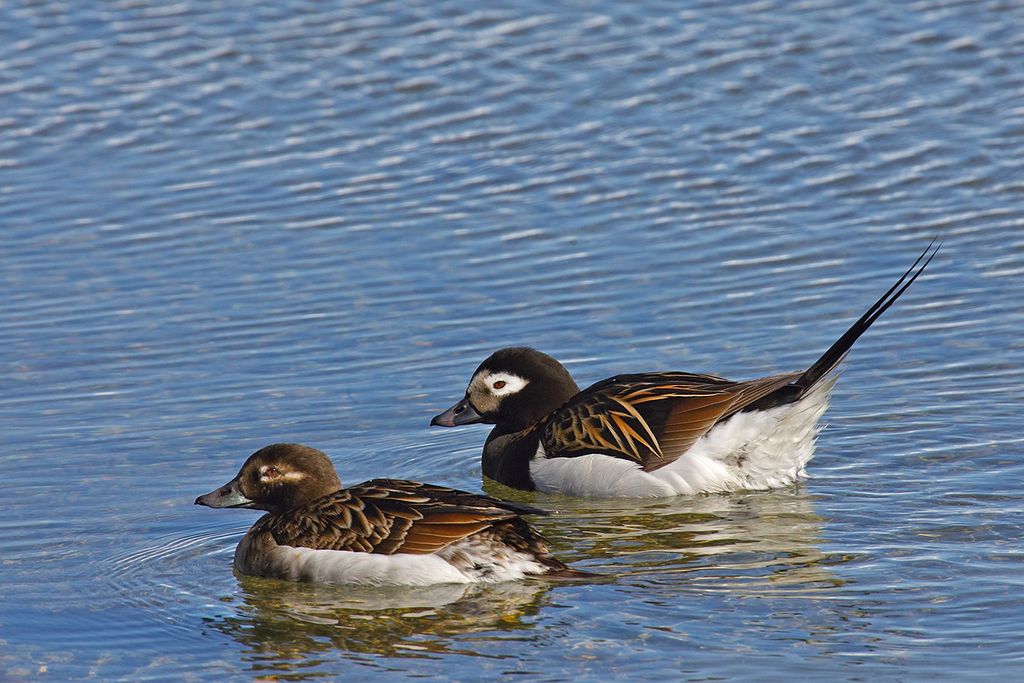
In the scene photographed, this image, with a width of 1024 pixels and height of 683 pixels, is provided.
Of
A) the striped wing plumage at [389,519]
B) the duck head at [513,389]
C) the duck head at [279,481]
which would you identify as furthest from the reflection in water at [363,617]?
the duck head at [513,389]

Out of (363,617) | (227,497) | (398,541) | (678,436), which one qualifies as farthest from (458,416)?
(363,617)

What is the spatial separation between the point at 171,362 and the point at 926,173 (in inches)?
254

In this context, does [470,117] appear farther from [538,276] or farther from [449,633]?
[449,633]

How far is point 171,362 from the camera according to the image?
38.5ft

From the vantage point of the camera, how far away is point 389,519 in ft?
28.4

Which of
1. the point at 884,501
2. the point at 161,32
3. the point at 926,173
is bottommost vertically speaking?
the point at 884,501

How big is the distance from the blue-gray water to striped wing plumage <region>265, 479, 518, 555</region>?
253 mm

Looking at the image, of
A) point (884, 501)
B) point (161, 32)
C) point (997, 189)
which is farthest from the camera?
point (161, 32)

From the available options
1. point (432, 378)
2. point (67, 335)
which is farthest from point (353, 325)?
point (67, 335)

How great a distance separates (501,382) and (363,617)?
2831 mm

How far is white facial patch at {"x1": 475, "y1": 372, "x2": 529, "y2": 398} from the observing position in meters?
10.8

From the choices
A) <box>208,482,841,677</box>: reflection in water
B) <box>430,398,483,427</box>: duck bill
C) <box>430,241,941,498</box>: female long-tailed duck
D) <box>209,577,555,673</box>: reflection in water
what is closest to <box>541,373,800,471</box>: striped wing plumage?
<box>430,241,941,498</box>: female long-tailed duck

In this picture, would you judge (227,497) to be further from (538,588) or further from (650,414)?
(650,414)

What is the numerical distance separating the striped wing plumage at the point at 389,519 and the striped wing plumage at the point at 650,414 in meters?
1.50
